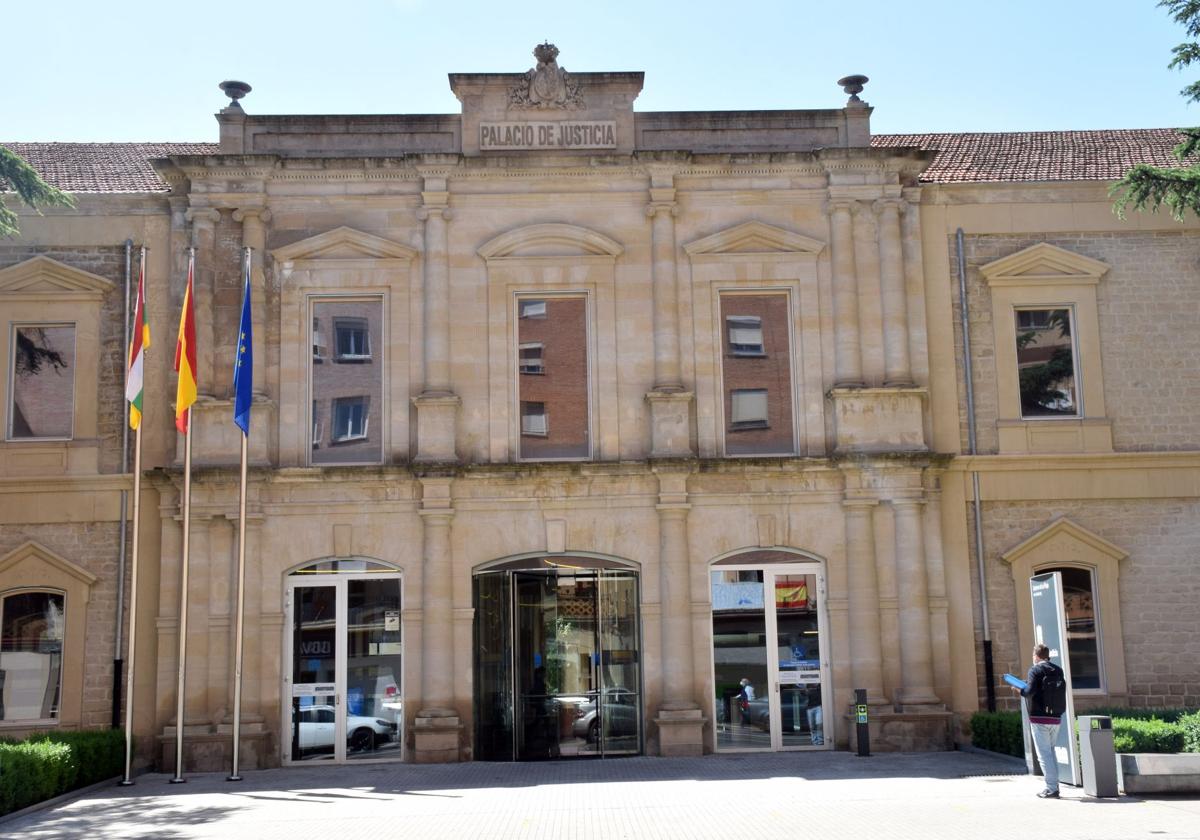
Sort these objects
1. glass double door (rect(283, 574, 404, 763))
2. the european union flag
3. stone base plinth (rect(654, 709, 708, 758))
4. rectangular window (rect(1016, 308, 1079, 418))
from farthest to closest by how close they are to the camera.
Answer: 1. rectangular window (rect(1016, 308, 1079, 418))
2. glass double door (rect(283, 574, 404, 763))
3. stone base plinth (rect(654, 709, 708, 758))
4. the european union flag

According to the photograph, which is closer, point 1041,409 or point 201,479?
point 201,479

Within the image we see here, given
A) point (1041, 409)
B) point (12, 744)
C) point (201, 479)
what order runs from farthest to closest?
point (1041, 409) → point (201, 479) → point (12, 744)

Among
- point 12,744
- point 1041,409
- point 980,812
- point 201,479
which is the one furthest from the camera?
point 1041,409

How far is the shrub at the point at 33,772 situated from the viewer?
1547cm

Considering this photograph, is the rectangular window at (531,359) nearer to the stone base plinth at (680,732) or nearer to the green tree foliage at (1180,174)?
the stone base plinth at (680,732)

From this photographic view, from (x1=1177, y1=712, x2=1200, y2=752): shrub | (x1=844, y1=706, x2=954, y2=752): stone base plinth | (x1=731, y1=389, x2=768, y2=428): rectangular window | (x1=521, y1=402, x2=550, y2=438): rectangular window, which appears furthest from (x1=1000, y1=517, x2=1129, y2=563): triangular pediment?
(x1=521, y1=402, x2=550, y2=438): rectangular window

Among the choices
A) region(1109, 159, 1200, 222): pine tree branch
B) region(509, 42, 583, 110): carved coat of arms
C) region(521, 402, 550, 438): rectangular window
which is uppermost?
region(509, 42, 583, 110): carved coat of arms

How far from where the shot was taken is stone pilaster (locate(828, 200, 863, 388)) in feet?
71.5

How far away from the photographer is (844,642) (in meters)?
21.2

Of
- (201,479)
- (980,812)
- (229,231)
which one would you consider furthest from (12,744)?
(980,812)

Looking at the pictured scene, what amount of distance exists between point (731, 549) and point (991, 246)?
700 cm

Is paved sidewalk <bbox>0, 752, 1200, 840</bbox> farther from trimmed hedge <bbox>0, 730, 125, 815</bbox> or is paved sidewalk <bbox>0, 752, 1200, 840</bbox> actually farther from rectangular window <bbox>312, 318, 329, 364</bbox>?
rectangular window <bbox>312, 318, 329, 364</bbox>

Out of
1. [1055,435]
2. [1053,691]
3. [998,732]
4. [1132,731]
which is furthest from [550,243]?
[1132,731]

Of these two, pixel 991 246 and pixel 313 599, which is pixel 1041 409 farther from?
pixel 313 599
